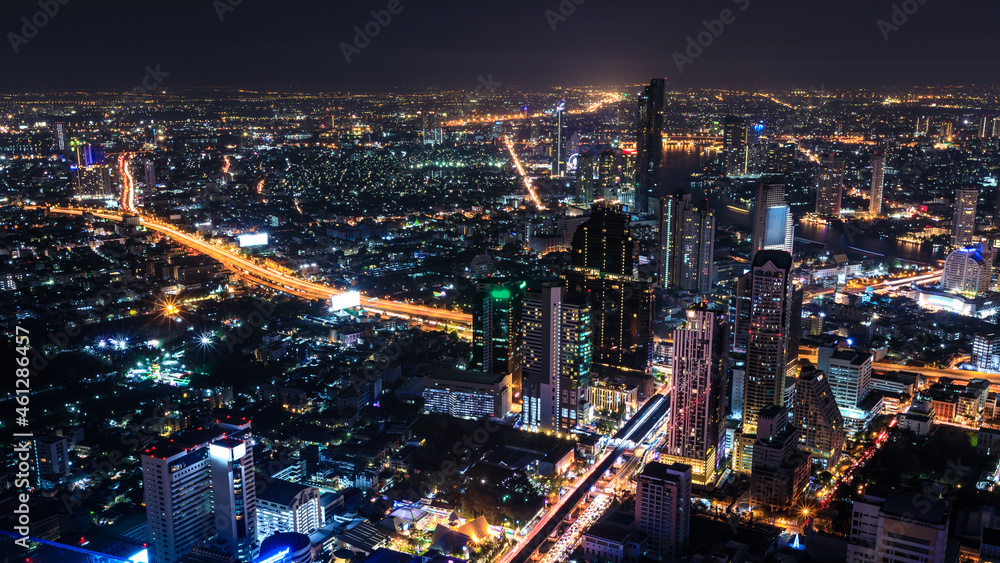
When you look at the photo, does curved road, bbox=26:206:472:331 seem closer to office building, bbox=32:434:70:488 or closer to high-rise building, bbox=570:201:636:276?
high-rise building, bbox=570:201:636:276

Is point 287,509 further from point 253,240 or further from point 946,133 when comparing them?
point 946,133

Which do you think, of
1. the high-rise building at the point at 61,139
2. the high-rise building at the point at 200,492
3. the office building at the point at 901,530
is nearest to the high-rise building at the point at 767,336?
the office building at the point at 901,530

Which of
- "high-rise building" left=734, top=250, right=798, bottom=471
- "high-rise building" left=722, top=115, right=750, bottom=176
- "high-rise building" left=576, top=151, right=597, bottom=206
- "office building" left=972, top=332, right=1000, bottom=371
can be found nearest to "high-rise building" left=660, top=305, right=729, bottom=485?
"high-rise building" left=734, top=250, right=798, bottom=471

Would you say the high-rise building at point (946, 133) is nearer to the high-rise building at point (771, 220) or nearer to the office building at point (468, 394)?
the high-rise building at point (771, 220)

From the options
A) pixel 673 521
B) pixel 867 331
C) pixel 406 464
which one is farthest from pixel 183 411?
pixel 867 331

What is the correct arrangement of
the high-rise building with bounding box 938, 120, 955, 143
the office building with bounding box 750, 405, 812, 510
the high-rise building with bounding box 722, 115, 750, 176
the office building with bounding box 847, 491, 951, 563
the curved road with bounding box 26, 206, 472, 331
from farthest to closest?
the high-rise building with bounding box 938, 120, 955, 143 < the high-rise building with bounding box 722, 115, 750, 176 < the curved road with bounding box 26, 206, 472, 331 < the office building with bounding box 750, 405, 812, 510 < the office building with bounding box 847, 491, 951, 563

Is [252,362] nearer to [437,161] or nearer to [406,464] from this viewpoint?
[406,464]
